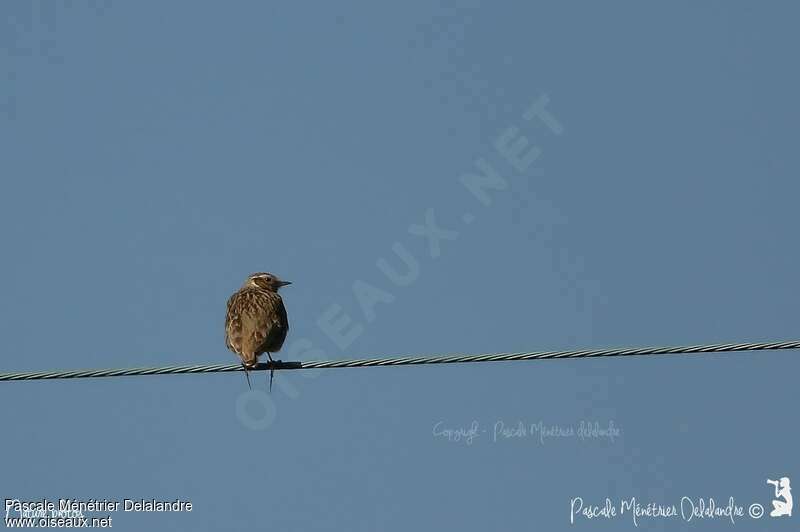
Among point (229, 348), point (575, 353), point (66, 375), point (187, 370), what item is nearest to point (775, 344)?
point (575, 353)

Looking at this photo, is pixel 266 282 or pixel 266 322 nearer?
pixel 266 322

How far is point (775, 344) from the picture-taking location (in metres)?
10.7

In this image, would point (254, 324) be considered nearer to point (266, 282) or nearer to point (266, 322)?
point (266, 322)

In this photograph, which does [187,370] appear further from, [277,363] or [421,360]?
[277,363]

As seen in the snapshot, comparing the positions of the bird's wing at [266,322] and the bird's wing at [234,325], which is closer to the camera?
the bird's wing at [266,322]

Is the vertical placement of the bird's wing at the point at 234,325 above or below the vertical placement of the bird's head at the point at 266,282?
below

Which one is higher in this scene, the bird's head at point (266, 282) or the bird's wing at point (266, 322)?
the bird's head at point (266, 282)

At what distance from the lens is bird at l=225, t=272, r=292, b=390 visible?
1520 centimetres

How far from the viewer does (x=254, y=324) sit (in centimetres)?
1542

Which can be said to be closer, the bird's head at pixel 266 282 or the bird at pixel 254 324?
the bird at pixel 254 324

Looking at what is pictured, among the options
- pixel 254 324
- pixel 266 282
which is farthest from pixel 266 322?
pixel 266 282

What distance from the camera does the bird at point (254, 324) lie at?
15.2 meters

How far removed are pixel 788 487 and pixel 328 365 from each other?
1096cm

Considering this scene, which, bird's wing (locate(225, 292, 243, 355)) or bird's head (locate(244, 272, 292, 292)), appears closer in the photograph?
bird's wing (locate(225, 292, 243, 355))
